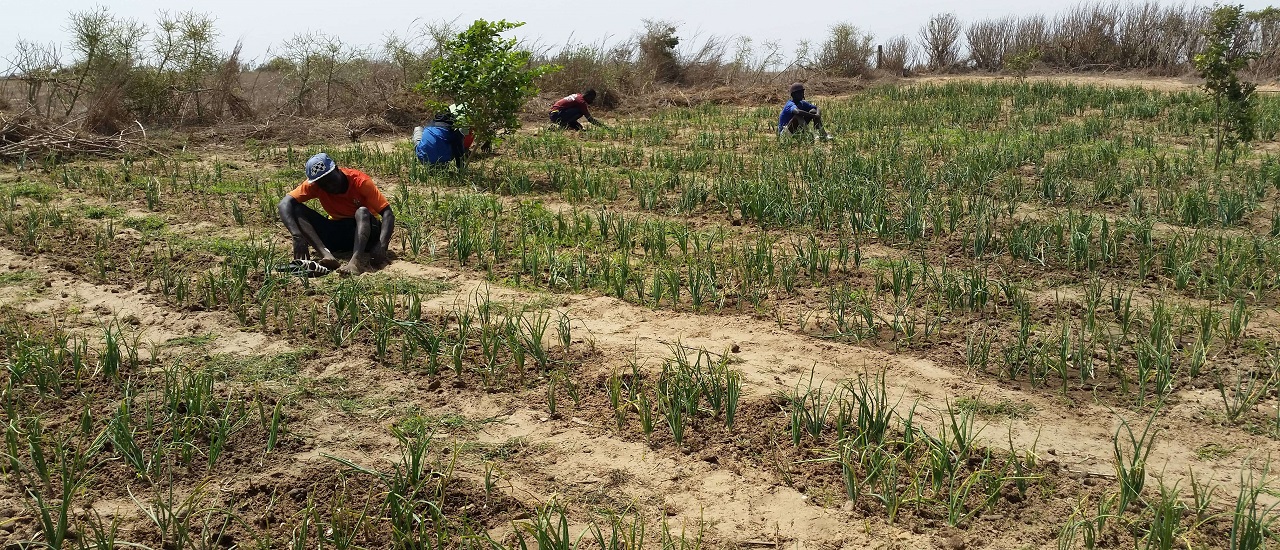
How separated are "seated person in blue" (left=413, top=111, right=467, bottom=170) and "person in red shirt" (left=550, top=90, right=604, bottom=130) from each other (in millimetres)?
3795

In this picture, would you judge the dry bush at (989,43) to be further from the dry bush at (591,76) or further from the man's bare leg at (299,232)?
the man's bare leg at (299,232)

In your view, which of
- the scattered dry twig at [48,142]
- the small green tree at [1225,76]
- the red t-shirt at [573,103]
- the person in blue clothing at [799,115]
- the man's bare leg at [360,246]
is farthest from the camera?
the red t-shirt at [573,103]

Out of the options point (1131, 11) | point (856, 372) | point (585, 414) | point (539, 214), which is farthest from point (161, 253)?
point (1131, 11)

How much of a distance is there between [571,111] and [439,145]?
4122 millimetres

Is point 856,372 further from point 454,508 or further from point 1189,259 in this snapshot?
→ point 1189,259

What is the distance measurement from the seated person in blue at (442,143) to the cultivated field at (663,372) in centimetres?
151

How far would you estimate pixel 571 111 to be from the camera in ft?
44.0

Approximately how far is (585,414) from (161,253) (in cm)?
380

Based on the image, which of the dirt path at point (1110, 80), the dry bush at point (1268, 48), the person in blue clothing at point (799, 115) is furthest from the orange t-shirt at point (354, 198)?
the dry bush at point (1268, 48)

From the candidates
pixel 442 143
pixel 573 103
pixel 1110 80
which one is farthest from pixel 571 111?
pixel 1110 80

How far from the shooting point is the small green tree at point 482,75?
9281mm

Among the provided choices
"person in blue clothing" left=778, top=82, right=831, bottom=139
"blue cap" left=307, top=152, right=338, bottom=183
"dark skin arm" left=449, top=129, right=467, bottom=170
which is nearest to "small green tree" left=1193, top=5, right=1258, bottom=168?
"person in blue clothing" left=778, top=82, right=831, bottom=139

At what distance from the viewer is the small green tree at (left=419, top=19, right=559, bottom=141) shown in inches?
365

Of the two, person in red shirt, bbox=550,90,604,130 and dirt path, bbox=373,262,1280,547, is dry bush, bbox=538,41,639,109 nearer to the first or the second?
person in red shirt, bbox=550,90,604,130
